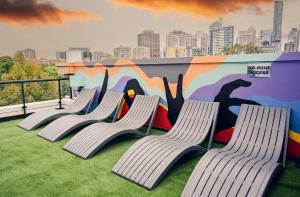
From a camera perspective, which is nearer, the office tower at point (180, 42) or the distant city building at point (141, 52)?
the office tower at point (180, 42)

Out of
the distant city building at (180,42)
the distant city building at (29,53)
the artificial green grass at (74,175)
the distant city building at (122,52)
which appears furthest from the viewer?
the distant city building at (122,52)

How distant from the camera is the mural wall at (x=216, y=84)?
3.75m

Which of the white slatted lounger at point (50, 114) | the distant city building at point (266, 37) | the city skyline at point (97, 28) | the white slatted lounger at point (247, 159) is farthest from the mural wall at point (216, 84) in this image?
the distant city building at point (266, 37)

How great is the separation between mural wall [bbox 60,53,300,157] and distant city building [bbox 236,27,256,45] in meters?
77.1

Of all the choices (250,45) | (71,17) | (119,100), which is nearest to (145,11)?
(71,17)

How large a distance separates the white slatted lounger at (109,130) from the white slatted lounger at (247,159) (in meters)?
1.88

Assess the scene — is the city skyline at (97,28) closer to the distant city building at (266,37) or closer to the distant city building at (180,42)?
the distant city building at (180,42)

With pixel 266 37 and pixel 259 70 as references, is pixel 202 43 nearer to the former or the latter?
pixel 266 37

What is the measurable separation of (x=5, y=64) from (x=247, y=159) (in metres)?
68.2

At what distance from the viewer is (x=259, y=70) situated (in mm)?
4000

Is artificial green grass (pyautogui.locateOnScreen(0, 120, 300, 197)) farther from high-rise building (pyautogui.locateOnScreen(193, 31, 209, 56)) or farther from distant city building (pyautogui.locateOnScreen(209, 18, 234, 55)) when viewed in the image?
distant city building (pyautogui.locateOnScreen(209, 18, 234, 55))

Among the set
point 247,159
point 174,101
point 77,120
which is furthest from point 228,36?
point 247,159

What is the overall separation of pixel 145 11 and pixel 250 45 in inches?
1478

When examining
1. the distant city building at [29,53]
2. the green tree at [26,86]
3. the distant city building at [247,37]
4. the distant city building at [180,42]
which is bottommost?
the green tree at [26,86]
